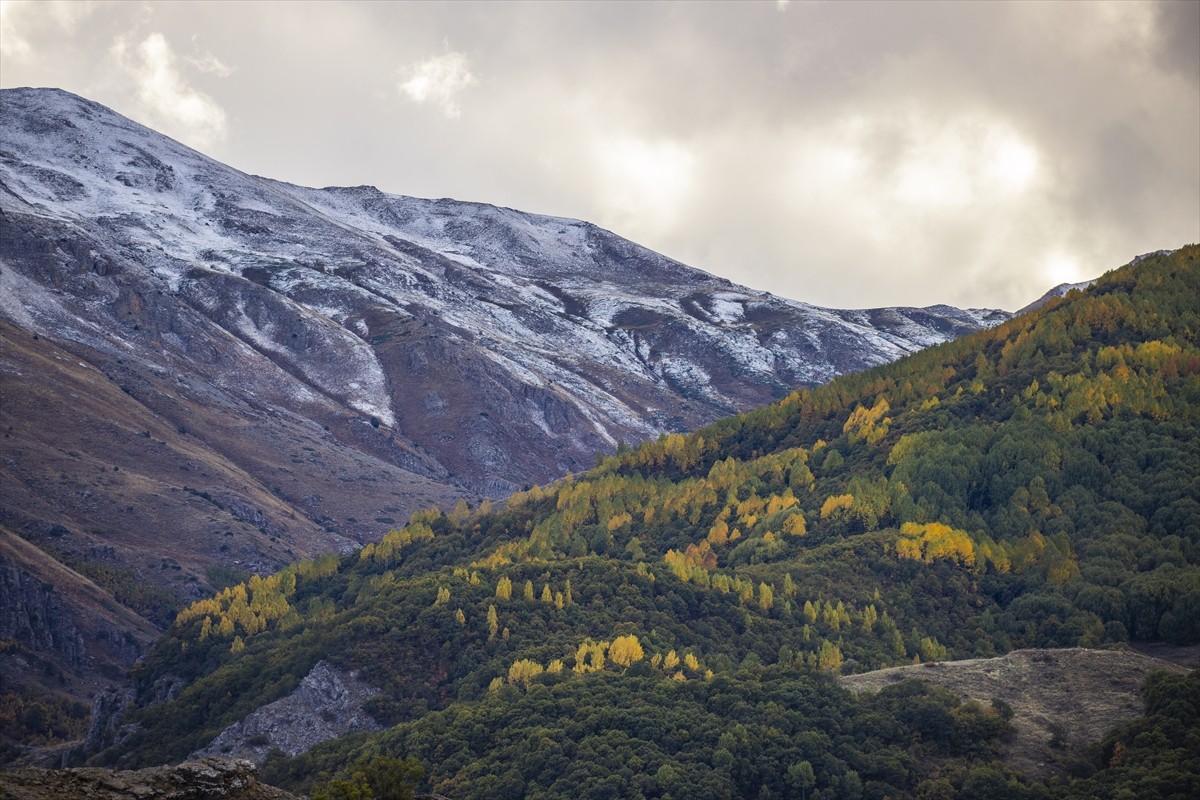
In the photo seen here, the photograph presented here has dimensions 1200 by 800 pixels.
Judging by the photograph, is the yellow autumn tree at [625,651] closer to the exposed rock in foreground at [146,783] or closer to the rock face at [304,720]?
the rock face at [304,720]

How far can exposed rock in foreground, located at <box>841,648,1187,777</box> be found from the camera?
3964 inches

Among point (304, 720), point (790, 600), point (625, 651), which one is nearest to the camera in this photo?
point (304, 720)

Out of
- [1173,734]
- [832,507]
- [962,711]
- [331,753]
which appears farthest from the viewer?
[832,507]

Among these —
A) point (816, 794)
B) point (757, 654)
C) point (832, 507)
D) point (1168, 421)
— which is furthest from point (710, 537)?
point (816, 794)

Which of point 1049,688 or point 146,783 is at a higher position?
point 1049,688

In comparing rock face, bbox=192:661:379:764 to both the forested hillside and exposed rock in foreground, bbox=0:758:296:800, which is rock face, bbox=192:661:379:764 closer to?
the forested hillside

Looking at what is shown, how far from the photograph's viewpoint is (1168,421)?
510ft

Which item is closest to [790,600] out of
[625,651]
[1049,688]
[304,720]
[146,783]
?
[625,651]

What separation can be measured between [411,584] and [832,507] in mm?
58610

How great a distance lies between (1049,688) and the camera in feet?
361

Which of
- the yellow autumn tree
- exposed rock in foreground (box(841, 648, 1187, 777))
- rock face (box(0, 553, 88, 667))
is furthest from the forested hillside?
rock face (box(0, 553, 88, 667))

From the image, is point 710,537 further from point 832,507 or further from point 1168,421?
point 1168,421

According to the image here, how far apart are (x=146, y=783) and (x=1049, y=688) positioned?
86.0 m

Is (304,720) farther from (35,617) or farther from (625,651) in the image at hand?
(35,617)
